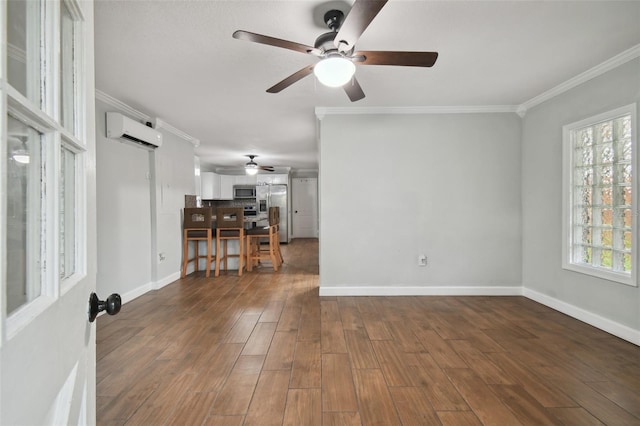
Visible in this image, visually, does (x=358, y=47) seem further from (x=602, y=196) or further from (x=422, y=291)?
(x=422, y=291)

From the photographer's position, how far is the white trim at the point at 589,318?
2445 mm

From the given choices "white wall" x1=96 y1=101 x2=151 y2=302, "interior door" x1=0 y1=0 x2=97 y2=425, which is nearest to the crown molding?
"white wall" x1=96 y1=101 x2=151 y2=302

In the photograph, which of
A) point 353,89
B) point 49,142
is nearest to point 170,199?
point 353,89

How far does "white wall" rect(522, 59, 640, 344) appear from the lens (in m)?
2.52

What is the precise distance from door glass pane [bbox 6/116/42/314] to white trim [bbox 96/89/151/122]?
3357 mm

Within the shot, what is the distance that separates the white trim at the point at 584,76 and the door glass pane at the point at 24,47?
3558mm

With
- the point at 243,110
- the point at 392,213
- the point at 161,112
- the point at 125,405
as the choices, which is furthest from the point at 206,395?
the point at 161,112

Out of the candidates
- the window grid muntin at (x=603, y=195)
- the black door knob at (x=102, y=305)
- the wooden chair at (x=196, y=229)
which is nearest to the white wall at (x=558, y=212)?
the window grid muntin at (x=603, y=195)

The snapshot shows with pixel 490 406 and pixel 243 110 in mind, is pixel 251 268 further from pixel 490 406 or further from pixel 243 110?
pixel 490 406

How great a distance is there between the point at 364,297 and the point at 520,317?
1.59m

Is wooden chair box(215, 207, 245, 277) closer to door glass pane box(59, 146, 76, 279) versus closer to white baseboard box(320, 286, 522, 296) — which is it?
white baseboard box(320, 286, 522, 296)

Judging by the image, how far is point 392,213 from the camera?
3.78 meters

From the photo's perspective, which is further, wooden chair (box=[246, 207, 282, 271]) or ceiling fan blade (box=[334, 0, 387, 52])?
wooden chair (box=[246, 207, 282, 271])

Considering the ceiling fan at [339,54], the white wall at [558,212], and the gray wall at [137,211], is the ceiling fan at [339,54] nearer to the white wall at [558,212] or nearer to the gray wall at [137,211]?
the white wall at [558,212]
